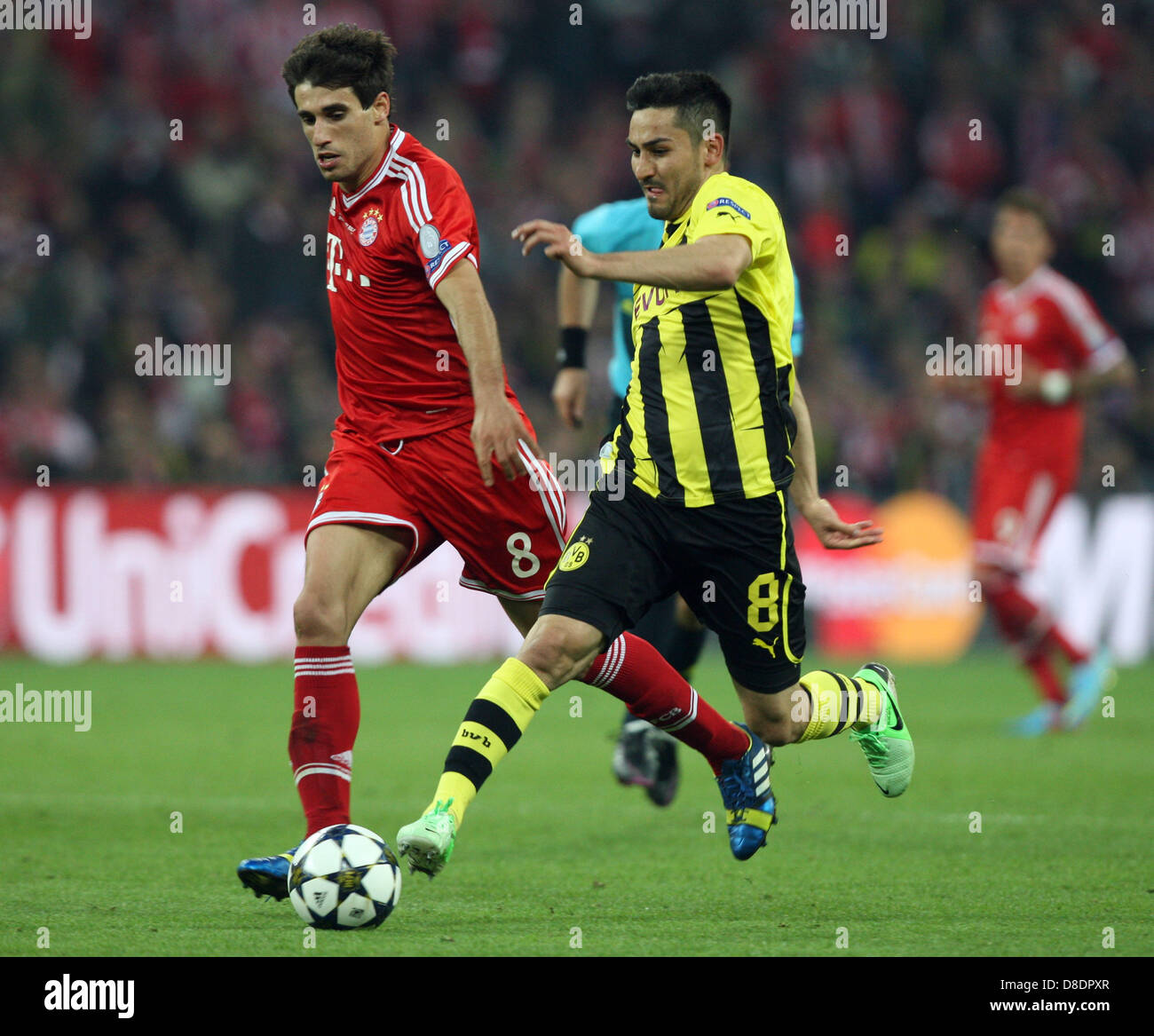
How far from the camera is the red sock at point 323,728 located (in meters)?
4.81

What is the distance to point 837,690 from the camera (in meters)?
5.33

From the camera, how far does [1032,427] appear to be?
9.80 meters

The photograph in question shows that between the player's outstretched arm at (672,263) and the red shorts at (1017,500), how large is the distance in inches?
211

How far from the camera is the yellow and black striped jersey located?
191 inches

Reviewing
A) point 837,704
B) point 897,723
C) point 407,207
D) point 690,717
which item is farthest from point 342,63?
point 897,723

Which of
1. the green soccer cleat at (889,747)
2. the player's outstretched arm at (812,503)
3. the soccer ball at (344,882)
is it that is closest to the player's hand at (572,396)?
the player's outstretched arm at (812,503)

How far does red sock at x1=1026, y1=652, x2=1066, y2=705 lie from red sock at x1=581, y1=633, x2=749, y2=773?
4.38 meters

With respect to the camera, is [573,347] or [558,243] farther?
[573,347]

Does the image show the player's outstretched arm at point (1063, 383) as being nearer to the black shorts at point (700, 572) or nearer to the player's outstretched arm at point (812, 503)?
the player's outstretched arm at point (812, 503)

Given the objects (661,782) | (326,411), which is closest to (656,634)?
(661,782)

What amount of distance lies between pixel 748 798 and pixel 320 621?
1450 mm

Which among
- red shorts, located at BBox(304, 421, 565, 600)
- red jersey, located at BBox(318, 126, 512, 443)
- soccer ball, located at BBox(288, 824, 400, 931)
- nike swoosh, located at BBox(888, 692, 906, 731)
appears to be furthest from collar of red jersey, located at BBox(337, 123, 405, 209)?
nike swoosh, located at BBox(888, 692, 906, 731)

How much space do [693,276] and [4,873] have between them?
266cm

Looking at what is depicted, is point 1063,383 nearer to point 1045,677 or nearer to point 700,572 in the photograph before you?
point 1045,677
